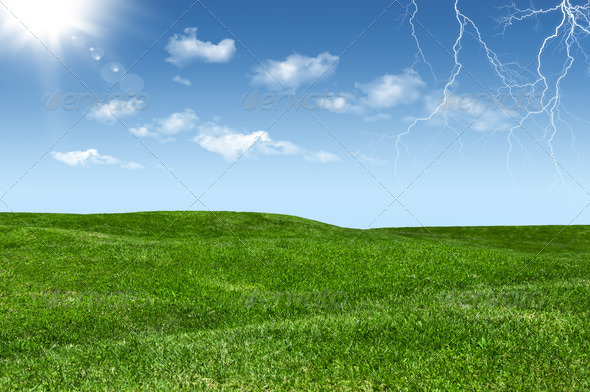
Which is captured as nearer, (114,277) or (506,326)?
(506,326)

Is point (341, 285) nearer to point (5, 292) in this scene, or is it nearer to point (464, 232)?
point (5, 292)

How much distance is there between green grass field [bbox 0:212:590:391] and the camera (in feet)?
29.8

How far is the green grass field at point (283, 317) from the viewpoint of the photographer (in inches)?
358

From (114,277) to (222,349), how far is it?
12.2 m

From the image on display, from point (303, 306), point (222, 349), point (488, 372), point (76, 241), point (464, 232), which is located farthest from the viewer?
point (464, 232)

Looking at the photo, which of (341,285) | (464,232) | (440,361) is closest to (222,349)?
(440,361)

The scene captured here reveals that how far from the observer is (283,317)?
15836 mm

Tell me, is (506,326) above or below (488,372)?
above

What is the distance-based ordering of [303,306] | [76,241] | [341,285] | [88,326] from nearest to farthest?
[88,326] → [303,306] → [341,285] → [76,241]

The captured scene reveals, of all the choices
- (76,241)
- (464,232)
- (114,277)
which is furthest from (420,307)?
(464,232)

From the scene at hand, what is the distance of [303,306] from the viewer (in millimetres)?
17016

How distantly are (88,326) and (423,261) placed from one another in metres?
16.7

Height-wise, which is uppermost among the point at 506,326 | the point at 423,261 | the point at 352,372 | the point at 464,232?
the point at 464,232

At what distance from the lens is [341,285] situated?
1967cm
